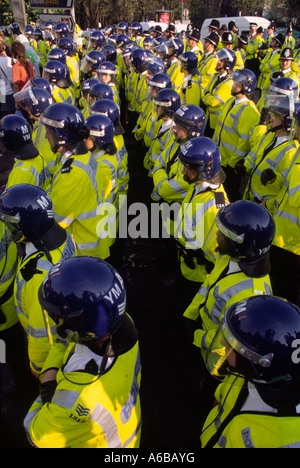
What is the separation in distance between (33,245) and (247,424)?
175cm

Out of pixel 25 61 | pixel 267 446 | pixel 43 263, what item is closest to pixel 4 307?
pixel 43 263

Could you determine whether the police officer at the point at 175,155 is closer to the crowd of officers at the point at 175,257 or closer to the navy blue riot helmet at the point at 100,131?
the crowd of officers at the point at 175,257

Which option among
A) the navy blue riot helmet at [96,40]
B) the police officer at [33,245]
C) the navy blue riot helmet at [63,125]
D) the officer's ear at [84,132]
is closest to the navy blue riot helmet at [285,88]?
the officer's ear at [84,132]

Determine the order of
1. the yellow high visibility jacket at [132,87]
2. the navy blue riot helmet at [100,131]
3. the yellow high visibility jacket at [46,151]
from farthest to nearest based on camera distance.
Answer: the yellow high visibility jacket at [132,87] → the yellow high visibility jacket at [46,151] → the navy blue riot helmet at [100,131]

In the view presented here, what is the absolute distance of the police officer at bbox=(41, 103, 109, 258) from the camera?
10.7ft

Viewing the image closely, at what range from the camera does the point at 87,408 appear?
66.1 inches

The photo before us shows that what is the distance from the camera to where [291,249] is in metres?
3.78

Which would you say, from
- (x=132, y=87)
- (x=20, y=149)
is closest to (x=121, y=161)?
(x=20, y=149)

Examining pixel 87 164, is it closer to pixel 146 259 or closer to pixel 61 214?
pixel 61 214

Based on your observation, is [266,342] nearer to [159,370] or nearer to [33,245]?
[33,245]

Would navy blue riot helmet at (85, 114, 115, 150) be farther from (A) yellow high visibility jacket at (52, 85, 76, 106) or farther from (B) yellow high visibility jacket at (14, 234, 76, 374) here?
(A) yellow high visibility jacket at (52, 85, 76, 106)

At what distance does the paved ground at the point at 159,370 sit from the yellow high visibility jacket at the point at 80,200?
1212 mm

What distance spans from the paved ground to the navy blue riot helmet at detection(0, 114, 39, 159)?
6.82ft

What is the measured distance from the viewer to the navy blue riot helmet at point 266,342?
1.61 metres
